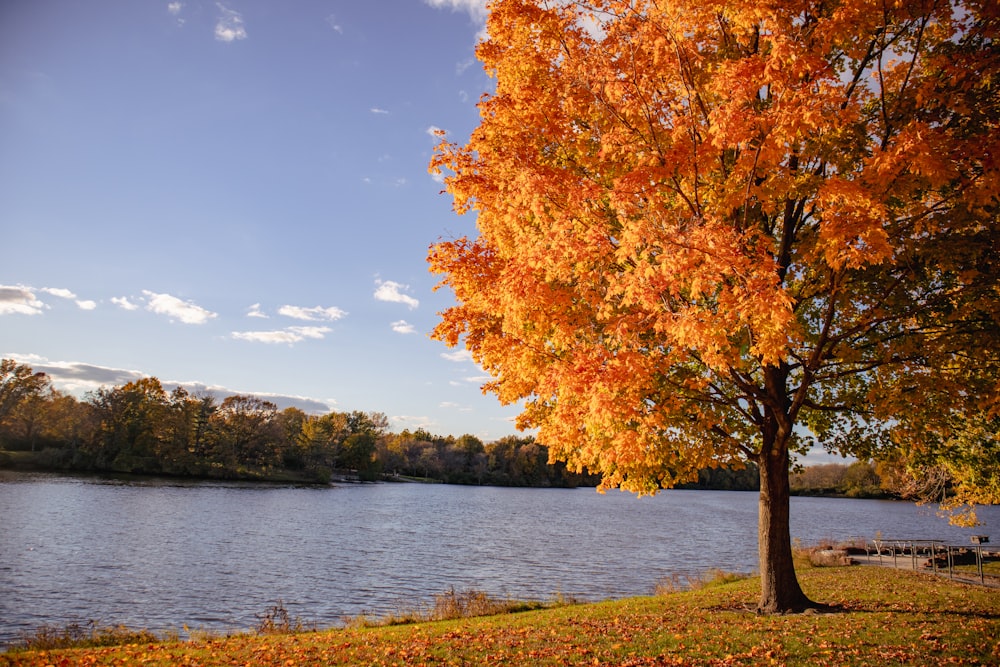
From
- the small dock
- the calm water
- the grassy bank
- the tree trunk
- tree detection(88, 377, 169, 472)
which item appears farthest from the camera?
tree detection(88, 377, 169, 472)

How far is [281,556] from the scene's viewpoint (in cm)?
3106

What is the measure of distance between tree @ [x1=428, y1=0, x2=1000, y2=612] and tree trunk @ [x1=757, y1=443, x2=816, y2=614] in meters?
0.30

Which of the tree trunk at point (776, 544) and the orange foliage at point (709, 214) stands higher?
the orange foliage at point (709, 214)

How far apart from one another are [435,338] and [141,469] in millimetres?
95875

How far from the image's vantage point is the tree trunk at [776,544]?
13258 millimetres

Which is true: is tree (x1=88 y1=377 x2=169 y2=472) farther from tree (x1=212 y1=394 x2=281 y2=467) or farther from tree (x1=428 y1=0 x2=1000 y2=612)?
tree (x1=428 y1=0 x2=1000 y2=612)

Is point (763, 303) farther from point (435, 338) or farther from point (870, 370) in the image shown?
point (870, 370)

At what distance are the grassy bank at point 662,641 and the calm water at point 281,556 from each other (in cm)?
732

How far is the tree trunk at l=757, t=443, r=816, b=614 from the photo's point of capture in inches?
522

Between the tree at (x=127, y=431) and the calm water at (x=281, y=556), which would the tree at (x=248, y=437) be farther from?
the calm water at (x=281, y=556)

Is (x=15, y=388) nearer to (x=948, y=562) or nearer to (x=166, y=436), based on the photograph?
(x=166, y=436)

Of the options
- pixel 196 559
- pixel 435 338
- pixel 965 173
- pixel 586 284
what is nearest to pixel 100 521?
pixel 196 559

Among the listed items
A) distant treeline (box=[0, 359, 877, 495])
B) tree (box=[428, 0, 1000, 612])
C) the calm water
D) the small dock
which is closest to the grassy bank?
tree (box=[428, 0, 1000, 612])

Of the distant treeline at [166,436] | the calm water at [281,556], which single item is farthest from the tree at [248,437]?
the calm water at [281,556]
